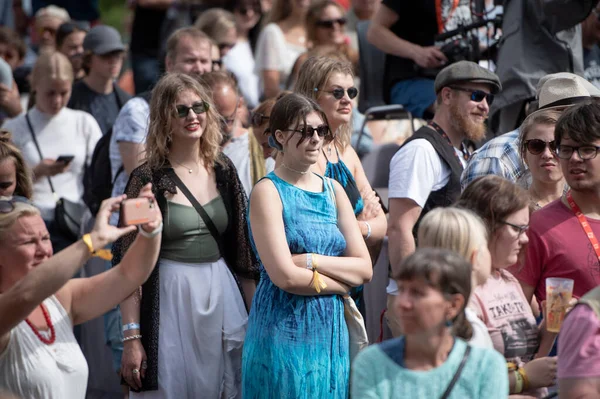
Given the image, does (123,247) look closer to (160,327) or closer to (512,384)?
(160,327)

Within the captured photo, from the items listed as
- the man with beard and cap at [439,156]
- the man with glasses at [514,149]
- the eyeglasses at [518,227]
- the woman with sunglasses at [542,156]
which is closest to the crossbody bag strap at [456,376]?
the eyeglasses at [518,227]

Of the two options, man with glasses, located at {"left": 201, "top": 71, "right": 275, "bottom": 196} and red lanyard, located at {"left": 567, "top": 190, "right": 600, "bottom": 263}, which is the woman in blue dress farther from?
man with glasses, located at {"left": 201, "top": 71, "right": 275, "bottom": 196}

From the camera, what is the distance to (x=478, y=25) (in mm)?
6504

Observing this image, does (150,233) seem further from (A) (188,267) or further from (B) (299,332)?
(A) (188,267)

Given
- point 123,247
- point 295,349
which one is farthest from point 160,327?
point 295,349

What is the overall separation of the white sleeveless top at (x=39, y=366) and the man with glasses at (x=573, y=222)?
1803mm

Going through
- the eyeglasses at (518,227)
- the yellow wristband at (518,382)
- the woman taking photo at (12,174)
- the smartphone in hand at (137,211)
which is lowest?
the yellow wristband at (518,382)

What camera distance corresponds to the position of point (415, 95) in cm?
683

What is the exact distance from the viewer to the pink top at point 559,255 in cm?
404

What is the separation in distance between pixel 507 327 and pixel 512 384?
0.69ft

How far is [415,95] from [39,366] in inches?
158

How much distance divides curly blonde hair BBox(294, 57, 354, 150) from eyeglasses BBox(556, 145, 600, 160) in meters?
1.35

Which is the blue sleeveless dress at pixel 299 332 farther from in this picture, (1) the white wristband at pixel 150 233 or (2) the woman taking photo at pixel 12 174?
(2) the woman taking photo at pixel 12 174

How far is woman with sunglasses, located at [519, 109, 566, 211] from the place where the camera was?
471 cm
